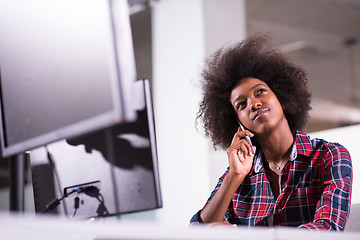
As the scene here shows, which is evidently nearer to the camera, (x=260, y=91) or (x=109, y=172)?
(x=109, y=172)

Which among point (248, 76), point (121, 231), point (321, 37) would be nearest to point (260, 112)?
point (248, 76)

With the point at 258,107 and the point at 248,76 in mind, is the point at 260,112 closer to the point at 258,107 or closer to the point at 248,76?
the point at 258,107

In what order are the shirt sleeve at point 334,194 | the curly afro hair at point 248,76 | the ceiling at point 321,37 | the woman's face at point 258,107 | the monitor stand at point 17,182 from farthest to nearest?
the ceiling at point 321,37 → the curly afro hair at point 248,76 → the woman's face at point 258,107 → the shirt sleeve at point 334,194 → the monitor stand at point 17,182

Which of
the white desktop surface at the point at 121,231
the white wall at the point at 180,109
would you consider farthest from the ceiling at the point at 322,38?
the white desktop surface at the point at 121,231

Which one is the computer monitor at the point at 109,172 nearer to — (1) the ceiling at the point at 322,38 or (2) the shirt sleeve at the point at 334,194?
(2) the shirt sleeve at the point at 334,194

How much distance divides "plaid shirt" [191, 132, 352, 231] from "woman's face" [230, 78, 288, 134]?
0.12 m

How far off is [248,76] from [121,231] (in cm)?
148

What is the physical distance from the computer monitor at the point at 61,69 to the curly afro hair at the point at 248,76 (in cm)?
120

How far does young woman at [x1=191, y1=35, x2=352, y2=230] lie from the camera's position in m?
1.48

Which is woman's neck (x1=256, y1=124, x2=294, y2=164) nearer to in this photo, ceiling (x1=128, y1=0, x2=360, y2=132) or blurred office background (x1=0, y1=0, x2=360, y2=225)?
blurred office background (x1=0, y1=0, x2=360, y2=225)

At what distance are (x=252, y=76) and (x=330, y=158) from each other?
0.61m

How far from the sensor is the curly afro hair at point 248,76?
1.99 m

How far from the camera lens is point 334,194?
4.39 ft

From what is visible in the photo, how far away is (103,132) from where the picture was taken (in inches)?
42.9
